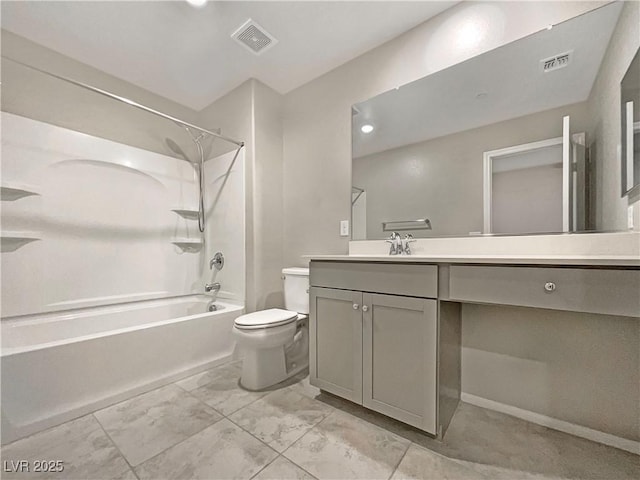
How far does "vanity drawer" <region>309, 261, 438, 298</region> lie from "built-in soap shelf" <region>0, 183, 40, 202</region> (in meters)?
2.01

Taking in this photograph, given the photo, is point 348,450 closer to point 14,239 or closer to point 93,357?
point 93,357

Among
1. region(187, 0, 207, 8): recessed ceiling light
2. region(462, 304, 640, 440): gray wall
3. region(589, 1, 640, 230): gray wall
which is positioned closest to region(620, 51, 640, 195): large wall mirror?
region(589, 1, 640, 230): gray wall

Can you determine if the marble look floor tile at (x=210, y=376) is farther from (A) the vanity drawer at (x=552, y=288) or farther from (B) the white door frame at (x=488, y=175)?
(B) the white door frame at (x=488, y=175)

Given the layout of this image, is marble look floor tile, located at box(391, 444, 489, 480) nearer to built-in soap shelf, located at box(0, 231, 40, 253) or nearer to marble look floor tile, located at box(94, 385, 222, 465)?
marble look floor tile, located at box(94, 385, 222, 465)

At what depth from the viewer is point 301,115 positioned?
239cm

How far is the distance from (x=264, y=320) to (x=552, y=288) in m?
1.48

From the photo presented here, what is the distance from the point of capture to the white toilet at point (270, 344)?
5.53 ft

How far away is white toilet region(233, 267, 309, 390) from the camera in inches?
66.4

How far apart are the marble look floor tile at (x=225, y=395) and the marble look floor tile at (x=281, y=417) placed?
0.20ft

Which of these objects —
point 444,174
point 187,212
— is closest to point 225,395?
point 187,212

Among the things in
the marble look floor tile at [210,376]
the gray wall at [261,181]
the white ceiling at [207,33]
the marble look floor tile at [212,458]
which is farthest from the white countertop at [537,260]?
the white ceiling at [207,33]

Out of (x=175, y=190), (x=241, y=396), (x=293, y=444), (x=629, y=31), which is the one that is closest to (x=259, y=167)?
(x=175, y=190)

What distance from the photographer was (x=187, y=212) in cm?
266

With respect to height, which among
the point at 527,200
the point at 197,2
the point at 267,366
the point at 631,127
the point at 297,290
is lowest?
the point at 267,366
